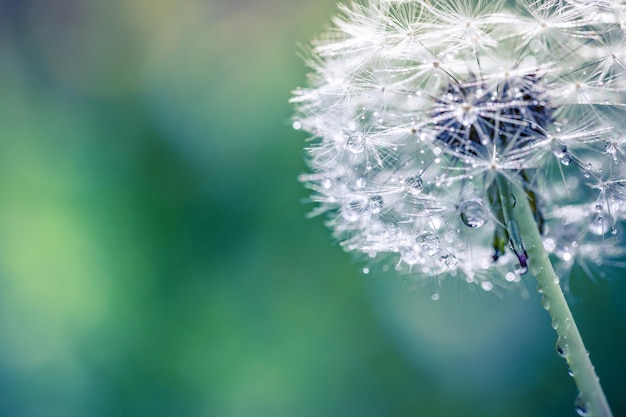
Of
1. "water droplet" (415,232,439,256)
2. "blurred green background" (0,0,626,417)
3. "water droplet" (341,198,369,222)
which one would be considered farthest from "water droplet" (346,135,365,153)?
"blurred green background" (0,0,626,417)

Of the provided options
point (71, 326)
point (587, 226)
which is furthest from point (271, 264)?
point (587, 226)

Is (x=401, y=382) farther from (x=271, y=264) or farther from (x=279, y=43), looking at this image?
(x=279, y=43)

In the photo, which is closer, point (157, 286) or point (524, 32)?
point (524, 32)

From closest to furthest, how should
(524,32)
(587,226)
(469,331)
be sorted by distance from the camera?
(524,32)
(587,226)
(469,331)

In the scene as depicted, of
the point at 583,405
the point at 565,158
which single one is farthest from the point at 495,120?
the point at 583,405

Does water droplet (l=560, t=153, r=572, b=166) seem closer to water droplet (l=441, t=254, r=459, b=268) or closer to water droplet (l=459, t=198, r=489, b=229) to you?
water droplet (l=459, t=198, r=489, b=229)

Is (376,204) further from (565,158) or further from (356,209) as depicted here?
(565,158)
